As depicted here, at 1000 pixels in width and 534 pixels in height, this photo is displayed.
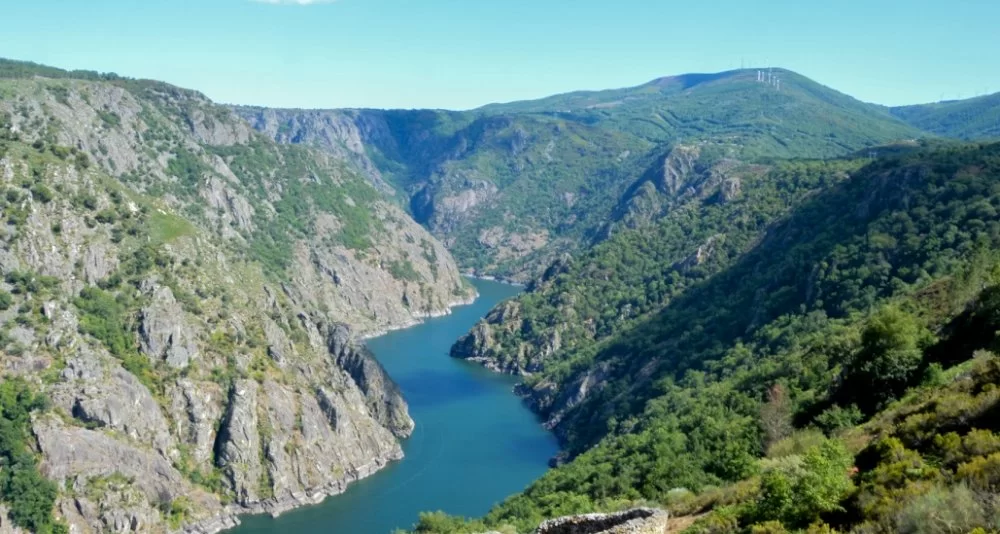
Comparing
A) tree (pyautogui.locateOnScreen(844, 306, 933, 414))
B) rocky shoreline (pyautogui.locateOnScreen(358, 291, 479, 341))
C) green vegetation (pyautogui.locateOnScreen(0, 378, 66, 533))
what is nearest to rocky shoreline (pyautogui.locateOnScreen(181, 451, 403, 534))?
green vegetation (pyautogui.locateOnScreen(0, 378, 66, 533))

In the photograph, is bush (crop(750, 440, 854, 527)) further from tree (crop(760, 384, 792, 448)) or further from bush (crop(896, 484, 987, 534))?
tree (crop(760, 384, 792, 448))

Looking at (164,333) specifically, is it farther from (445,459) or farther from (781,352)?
(781,352)

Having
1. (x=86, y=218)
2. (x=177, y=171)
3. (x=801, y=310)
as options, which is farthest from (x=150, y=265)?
(x=801, y=310)

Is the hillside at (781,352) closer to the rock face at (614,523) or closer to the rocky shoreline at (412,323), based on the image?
the rock face at (614,523)

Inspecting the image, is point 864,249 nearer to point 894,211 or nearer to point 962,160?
point 894,211

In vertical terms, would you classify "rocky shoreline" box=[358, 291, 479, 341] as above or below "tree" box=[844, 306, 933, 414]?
below
